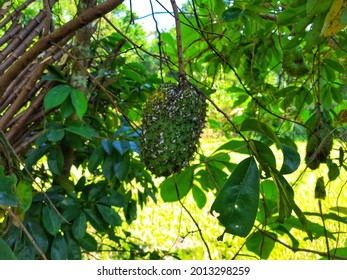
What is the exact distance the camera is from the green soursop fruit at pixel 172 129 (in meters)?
0.64

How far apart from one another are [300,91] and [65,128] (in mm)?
711

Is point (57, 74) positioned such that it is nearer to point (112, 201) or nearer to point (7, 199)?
point (112, 201)

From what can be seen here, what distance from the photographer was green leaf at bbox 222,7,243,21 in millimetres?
1023

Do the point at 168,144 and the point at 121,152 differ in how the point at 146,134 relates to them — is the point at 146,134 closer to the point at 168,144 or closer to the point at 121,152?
the point at 168,144

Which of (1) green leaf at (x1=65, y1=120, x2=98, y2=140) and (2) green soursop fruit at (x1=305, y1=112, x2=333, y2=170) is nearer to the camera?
(1) green leaf at (x1=65, y1=120, x2=98, y2=140)

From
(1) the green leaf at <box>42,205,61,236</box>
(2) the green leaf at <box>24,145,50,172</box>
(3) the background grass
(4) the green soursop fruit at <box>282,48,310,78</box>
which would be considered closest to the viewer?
(1) the green leaf at <box>42,205,61,236</box>

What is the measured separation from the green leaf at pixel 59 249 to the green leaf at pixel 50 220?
7cm

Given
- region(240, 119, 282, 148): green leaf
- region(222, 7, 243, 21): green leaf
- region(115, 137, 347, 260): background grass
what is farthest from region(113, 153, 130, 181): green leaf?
region(115, 137, 347, 260): background grass

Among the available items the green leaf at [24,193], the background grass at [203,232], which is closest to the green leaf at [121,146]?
the green leaf at [24,193]

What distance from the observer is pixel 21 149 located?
1.18 metres

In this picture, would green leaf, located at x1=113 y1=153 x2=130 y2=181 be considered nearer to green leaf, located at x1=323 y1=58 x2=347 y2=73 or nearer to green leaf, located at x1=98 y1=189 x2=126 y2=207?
green leaf, located at x1=98 y1=189 x2=126 y2=207

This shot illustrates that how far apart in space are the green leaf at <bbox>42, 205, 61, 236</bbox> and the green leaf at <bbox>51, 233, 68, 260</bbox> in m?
0.07

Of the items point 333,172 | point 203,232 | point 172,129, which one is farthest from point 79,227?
point 203,232
